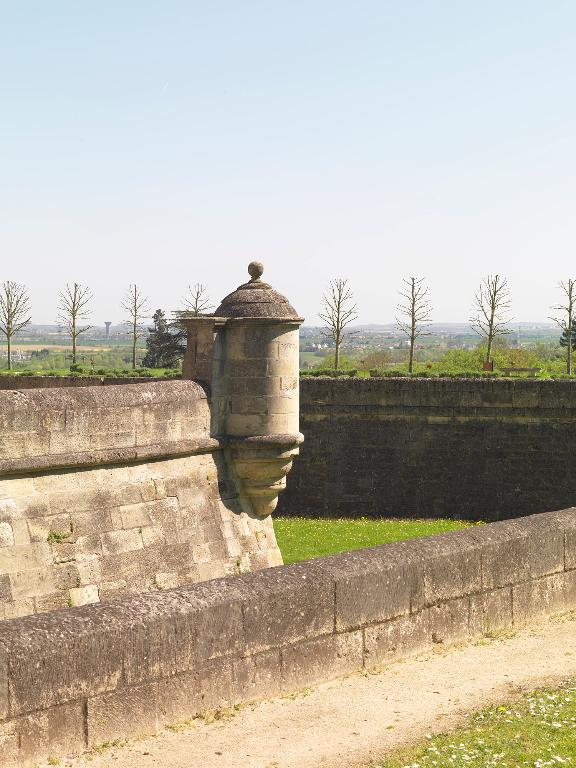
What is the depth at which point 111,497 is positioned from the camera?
9.09m

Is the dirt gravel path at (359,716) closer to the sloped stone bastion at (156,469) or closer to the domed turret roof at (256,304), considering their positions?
the sloped stone bastion at (156,469)

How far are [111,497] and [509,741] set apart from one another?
4.80 m

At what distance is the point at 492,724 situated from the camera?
532 cm

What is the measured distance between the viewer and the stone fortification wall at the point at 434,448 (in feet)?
71.8

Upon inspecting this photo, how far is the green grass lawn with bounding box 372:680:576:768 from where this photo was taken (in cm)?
483

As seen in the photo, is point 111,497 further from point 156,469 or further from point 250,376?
point 250,376

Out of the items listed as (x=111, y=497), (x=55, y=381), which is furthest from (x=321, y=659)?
(x=55, y=381)

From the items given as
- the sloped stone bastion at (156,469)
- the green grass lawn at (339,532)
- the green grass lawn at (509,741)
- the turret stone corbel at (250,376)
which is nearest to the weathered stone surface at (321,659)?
the green grass lawn at (509,741)

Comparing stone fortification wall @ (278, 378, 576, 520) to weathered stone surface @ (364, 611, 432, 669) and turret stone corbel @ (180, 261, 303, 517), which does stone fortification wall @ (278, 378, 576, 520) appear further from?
weathered stone surface @ (364, 611, 432, 669)

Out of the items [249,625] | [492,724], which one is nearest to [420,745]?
[492,724]

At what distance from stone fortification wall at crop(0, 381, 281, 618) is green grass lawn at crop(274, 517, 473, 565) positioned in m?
6.92

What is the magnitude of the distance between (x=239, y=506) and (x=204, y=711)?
5.34m

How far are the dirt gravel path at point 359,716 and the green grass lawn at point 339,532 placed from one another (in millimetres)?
10531

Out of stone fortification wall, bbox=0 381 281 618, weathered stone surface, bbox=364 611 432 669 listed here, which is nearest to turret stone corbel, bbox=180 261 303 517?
stone fortification wall, bbox=0 381 281 618
